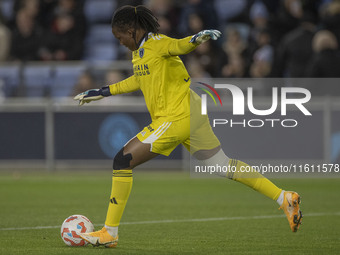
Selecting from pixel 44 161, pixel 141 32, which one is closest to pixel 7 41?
pixel 44 161

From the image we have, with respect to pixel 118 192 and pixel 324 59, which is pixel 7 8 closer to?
pixel 324 59

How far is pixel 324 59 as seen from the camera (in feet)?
51.4

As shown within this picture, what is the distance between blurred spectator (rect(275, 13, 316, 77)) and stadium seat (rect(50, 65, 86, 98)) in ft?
12.6

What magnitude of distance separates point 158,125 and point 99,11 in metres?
13.2

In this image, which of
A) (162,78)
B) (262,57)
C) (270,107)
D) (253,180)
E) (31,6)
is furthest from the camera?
(31,6)

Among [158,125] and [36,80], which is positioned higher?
[158,125]

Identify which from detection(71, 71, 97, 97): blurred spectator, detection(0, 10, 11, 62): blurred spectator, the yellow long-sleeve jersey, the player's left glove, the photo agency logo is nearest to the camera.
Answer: the player's left glove

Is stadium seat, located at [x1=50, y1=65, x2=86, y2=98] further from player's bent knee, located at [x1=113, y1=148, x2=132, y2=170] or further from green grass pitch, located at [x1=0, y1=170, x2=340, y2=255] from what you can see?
player's bent knee, located at [x1=113, y1=148, x2=132, y2=170]

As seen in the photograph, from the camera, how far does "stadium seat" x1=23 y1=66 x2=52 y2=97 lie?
17047 mm

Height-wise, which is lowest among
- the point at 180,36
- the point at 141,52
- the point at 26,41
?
the point at 26,41

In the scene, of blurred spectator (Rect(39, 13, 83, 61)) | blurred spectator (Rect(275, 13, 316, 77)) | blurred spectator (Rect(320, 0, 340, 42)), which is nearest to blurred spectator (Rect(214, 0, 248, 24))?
blurred spectator (Rect(320, 0, 340, 42))

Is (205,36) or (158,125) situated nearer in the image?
(205,36)

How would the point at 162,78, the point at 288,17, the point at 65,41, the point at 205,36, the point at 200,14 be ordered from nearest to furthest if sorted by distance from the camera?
the point at 205,36 → the point at 162,78 → the point at 288,17 → the point at 200,14 → the point at 65,41

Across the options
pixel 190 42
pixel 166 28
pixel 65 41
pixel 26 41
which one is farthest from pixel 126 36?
pixel 26 41
